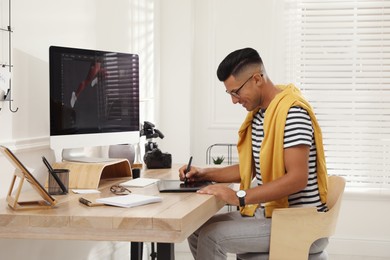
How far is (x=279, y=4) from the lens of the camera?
4668mm

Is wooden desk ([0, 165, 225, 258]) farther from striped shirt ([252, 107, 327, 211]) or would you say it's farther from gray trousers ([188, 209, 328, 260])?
striped shirt ([252, 107, 327, 211])

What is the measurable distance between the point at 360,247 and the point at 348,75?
4.18ft

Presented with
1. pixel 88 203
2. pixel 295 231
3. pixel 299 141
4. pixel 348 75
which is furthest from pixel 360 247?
pixel 88 203

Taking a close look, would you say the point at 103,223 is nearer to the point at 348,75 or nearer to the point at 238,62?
the point at 238,62

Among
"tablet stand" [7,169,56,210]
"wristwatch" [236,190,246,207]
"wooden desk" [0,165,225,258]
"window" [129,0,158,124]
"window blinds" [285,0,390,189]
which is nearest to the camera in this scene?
"wooden desk" [0,165,225,258]

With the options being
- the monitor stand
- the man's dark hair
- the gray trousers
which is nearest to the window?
the monitor stand

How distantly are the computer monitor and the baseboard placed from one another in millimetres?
2107

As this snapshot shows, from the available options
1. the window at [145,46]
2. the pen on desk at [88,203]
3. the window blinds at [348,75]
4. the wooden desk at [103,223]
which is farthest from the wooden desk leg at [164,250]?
the window blinds at [348,75]

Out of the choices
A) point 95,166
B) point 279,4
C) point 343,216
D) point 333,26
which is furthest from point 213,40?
point 95,166

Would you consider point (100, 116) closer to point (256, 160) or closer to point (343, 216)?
point (256, 160)

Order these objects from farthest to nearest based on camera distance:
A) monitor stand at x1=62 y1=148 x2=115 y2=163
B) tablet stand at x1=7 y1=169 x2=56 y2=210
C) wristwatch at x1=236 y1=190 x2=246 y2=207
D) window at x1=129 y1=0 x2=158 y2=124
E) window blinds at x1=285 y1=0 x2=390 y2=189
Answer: window blinds at x1=285 y1=0 x2=390 y2=189, window at x1=129 y1=0 x2=158 y2=124, monitor stand at x1=62 y1=148 x2=115 y2=163, wristwatch at x1=236 y1=190 x2=246 y2=207, tablet stand at x1=7 y1=169 x2=56 y2=210

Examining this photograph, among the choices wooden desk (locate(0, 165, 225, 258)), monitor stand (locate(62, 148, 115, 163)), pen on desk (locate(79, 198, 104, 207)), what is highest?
monitor stand (locate(62, 148, 115, 163))

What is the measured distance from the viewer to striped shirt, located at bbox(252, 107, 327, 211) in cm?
249

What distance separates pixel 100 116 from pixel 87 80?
207 millimetres
